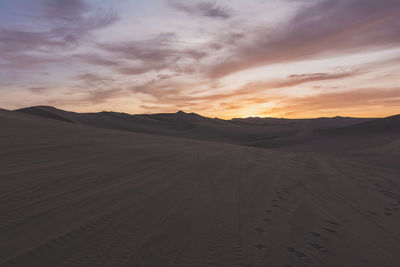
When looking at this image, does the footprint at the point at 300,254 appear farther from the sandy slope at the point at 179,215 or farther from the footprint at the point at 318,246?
the footprint at the point at 318,246

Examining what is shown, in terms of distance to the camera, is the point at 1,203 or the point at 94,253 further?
the point at 1,203

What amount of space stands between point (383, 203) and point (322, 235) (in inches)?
81.7

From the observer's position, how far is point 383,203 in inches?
159

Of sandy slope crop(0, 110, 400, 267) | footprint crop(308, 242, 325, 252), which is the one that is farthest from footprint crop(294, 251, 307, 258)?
footprint crop(308, 242, 325, 252)

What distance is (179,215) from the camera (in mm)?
2992

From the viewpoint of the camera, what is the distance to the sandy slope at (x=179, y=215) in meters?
2.21

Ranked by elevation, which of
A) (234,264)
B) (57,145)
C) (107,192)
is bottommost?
(234,264)

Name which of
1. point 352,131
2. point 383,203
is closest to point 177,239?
point 383,203

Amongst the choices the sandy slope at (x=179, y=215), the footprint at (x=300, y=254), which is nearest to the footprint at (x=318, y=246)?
the sandy slope at (x=179, y=215)

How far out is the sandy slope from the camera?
2215mm

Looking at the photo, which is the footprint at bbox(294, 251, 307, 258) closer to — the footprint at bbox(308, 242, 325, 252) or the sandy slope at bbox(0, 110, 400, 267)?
the sandy slope at bbox(0, 110, 400, 267)

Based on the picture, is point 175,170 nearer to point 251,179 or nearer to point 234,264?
point 251,179

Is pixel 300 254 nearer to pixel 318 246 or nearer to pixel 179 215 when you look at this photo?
pixel 318 246

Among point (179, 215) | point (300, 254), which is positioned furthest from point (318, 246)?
point (179, 215)
